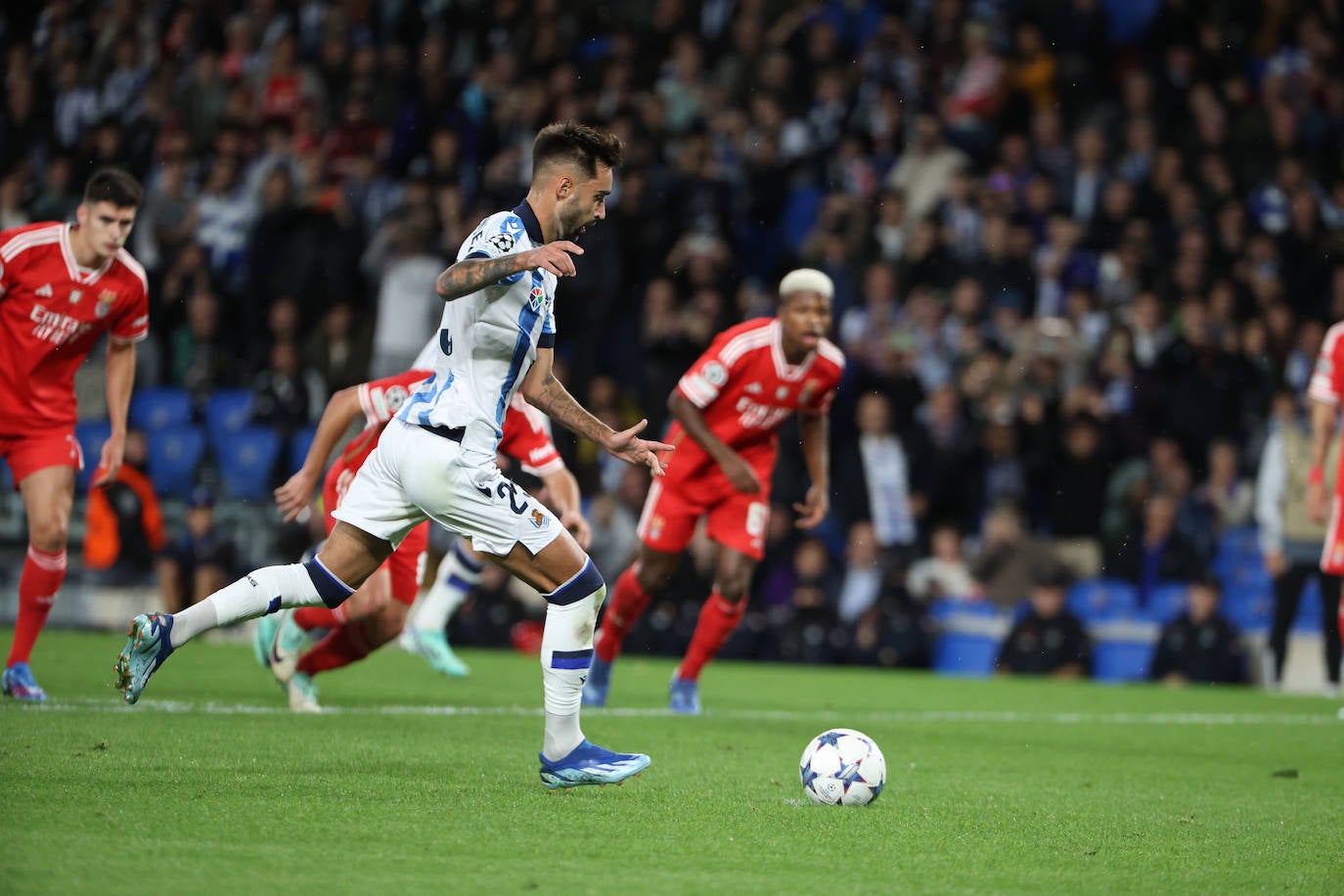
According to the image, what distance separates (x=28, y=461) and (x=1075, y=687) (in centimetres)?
843

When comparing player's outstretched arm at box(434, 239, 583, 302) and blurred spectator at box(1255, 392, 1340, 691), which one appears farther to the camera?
blurred spectator at box(1255, 392, 1340, 691)

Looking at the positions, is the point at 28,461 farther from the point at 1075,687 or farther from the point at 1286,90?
the point at 1286,90

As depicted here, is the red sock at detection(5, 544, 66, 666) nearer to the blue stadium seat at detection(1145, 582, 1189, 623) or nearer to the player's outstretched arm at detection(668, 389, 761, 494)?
the player's outstretched arm at detection(668, 389, 761, 494)

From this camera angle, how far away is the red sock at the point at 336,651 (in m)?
8.48

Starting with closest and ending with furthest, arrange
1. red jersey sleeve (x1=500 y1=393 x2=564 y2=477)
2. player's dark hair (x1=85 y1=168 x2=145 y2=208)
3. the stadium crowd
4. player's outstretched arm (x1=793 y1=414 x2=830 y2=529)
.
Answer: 1. player's dark hair (x1=85 y1=168 x2=145 y2=208)
2. red jersey sleeve (x1=500 y1=393 x2=564 y2=477)
3. player's outstretched arm (x1=793 y1=414 x2=830 y2=529)
4. the stadium crowd

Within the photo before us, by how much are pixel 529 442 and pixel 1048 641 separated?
283 inches

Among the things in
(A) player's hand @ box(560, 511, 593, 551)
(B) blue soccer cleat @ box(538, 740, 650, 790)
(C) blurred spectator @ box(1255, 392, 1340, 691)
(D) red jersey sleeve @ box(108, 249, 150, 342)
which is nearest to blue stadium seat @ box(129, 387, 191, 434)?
(D) red jersey sleeve @ box(108, 249, 150, 342)

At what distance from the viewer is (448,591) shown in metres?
11.5

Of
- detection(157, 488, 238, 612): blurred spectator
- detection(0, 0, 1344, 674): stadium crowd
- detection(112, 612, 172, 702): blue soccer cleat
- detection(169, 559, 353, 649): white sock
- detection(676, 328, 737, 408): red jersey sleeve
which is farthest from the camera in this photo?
detection(157, 488, 238, 612): blurred spectator

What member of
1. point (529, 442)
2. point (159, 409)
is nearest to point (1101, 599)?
point (529, 442)

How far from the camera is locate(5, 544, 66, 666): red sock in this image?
28.1 ft

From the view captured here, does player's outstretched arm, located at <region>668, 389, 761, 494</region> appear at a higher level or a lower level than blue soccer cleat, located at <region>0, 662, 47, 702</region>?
higher

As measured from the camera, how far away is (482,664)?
43.5ft

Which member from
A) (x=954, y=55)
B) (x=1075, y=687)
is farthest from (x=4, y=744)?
(x=954, y=55)
